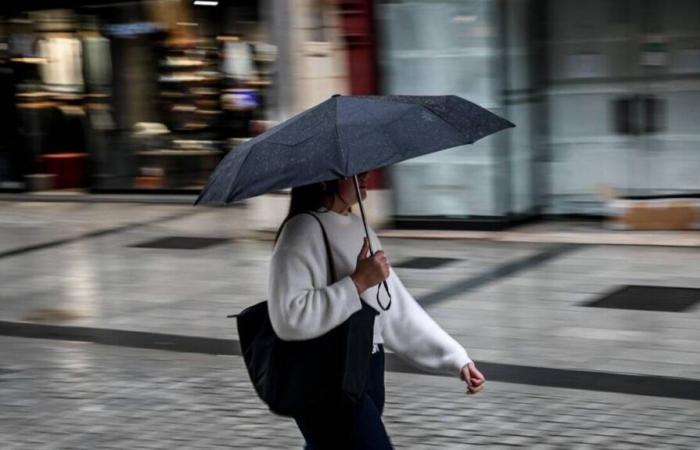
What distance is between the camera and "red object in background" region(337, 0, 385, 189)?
499 inches

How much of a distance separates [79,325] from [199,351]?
1528 millimetres

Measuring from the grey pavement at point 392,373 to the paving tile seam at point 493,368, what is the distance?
4.8 inches

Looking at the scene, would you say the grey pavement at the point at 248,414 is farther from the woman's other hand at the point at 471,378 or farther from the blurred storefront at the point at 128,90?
the blurred storefront at the point at 128,90

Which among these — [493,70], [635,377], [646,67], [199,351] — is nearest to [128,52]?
[493,70]

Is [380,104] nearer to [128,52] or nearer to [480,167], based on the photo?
[480,167]

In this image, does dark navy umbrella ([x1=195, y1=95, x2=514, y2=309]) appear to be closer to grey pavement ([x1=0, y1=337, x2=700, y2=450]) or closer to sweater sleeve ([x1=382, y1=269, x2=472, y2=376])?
sweater sleeve ([x1=382, y1=269, x2=472, y2=376])

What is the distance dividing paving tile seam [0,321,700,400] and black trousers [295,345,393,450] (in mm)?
3088

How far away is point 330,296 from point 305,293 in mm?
78

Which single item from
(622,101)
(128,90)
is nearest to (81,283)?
(622,101)

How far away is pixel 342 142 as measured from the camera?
3.39 m

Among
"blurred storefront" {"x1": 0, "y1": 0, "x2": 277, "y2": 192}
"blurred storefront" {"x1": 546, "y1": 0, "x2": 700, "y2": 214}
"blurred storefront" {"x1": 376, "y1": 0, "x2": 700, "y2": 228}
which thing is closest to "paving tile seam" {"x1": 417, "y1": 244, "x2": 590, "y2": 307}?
"blurred storefront" {"x1": 376, "y1": 0, "x2": 700, "y2": 228}

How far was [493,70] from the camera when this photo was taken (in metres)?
12.2

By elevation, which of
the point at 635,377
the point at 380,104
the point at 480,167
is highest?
the point at 380,104

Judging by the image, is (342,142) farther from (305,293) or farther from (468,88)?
(468,88)
